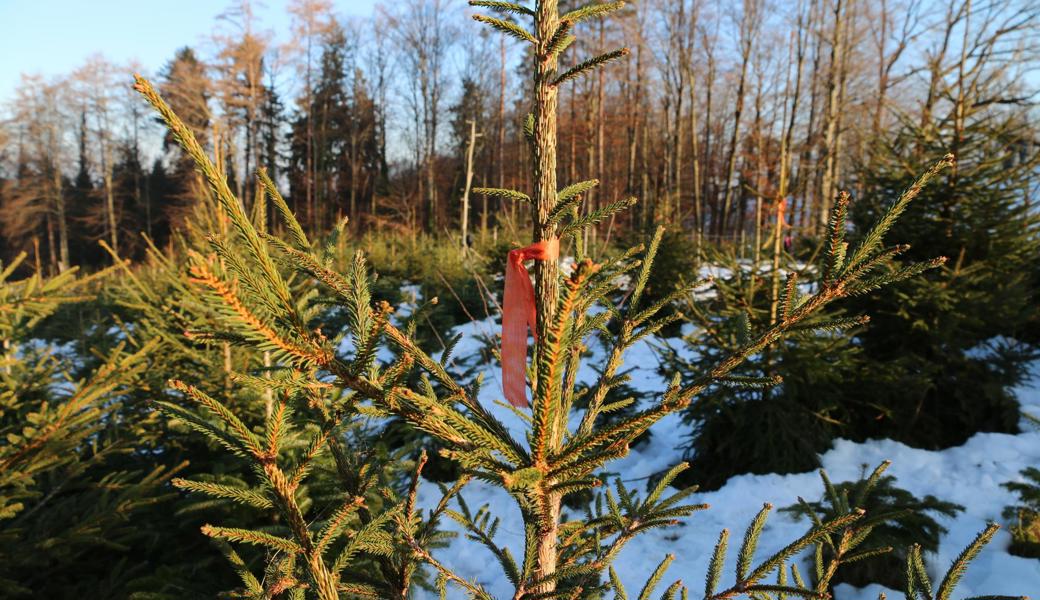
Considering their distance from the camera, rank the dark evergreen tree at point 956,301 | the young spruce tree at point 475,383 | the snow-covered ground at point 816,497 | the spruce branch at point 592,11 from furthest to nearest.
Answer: the dark evergreen tree at point 956,301 → the snow-covered ground at point 816,497 → the spruce branch at point 592,11 → the young spruce tree at point 475,383

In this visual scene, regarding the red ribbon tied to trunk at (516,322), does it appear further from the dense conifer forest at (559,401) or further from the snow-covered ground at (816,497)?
the snow-covered ground at (816,497)

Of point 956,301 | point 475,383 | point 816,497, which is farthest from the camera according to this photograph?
point 956,301

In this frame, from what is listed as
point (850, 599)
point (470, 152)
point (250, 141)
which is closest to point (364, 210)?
point (250, 141)

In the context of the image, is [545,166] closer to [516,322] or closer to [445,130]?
[516,322]

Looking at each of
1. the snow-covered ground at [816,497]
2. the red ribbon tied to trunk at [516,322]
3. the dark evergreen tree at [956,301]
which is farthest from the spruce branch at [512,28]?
the dark evergreen tree at [956,301]

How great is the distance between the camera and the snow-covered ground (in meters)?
3.12

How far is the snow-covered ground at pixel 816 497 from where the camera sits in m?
3.12

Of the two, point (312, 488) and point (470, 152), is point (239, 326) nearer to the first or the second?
point (312, 488)

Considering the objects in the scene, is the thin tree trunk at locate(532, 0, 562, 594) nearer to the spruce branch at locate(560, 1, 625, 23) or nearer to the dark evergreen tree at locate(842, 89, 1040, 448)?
the spruce branch at locate(560, 1, 625, 23)

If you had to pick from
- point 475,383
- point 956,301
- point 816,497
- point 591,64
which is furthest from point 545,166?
point 956,301

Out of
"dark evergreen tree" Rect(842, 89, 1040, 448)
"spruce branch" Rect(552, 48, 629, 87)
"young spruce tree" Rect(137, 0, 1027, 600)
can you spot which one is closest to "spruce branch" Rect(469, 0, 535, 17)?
"young spruce tree" Rect(137, 0, 1027, 600)

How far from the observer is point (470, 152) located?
1434 cm

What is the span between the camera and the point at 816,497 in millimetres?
3820

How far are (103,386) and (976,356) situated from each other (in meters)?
7.33
